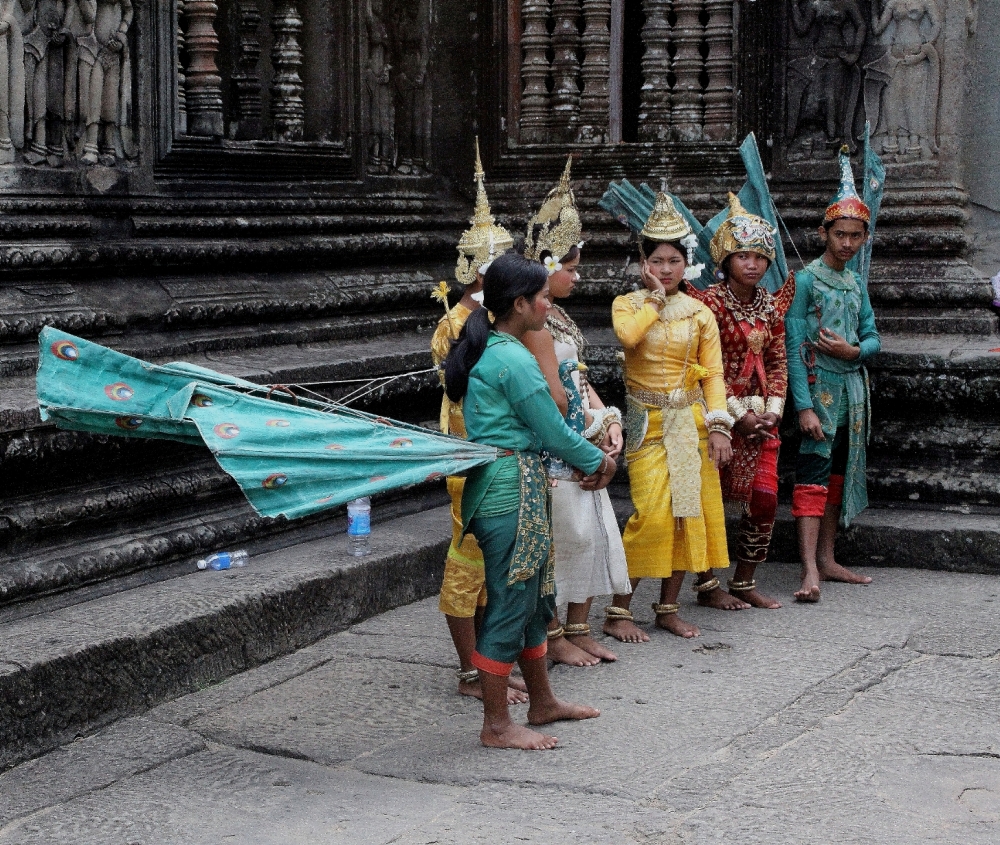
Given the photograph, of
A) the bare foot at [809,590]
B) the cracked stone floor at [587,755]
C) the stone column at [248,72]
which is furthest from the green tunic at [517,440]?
the stone column at [248,72]

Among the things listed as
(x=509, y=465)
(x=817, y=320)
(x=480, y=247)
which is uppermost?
(x=480, y=247)

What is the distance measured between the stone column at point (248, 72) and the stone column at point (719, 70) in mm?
2143

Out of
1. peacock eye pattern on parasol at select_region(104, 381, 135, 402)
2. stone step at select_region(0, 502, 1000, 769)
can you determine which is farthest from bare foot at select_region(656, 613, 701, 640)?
peacock eye pattern on parasol at select_region(104, 381, 135, 402)

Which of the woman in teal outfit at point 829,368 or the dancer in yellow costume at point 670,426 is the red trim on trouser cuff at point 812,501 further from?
the dancer in yellow costume at point 670,426

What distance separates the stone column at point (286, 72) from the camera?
6484mm

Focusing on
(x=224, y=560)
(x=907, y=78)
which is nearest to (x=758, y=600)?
(x=224, y=560)

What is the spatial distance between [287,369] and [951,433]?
2821 millimetres

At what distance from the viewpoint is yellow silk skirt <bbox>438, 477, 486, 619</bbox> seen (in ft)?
14.0

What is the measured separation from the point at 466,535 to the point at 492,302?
72 centimetres

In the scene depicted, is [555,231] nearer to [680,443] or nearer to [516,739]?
[680,443]

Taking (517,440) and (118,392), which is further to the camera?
(517,440)

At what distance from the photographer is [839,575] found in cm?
582

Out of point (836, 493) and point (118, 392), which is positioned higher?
point (118, 392)

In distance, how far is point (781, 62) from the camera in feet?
22.7
